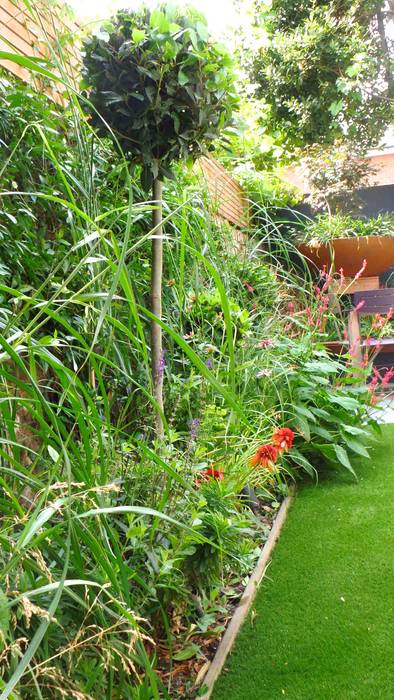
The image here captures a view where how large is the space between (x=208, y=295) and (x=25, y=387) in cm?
145

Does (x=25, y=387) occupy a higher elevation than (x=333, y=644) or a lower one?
higher

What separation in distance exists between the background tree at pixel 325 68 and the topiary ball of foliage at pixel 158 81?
9.77 feet

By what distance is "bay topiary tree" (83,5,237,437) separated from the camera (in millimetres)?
1200

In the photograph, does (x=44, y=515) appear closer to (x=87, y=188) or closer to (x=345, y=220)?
(x=87, y=188)

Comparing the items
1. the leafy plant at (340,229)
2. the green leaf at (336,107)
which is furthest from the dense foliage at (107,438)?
the leafy plant at (340,229)

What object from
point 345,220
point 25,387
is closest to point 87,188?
point 25,387

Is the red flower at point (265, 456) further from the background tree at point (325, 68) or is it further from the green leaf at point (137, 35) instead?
the background tree at point (325, 68)

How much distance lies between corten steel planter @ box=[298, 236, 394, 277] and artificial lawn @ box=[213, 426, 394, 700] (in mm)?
2660

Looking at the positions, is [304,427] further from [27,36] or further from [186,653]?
[27,36]

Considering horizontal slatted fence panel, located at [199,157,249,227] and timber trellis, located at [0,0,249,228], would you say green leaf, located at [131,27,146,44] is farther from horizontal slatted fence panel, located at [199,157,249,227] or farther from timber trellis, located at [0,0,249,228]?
horizontal slatted fence panel, located at [199,157,249,227]

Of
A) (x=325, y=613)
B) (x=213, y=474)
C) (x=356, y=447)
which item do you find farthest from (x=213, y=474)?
(x=356, y=447)

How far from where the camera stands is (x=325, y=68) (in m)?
3.97

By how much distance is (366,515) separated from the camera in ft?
6.86

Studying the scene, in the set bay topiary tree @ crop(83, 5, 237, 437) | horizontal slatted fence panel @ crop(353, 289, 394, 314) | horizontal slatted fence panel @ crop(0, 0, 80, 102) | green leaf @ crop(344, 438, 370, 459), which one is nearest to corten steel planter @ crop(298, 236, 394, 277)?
horizontal slatted fence panel @ crop(353, 289, 394, 314)
